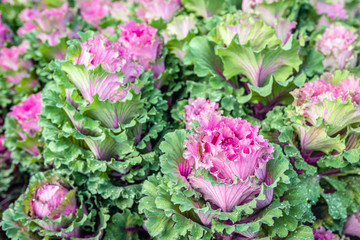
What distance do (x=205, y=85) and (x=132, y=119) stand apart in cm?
49

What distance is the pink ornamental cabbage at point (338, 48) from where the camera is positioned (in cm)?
182

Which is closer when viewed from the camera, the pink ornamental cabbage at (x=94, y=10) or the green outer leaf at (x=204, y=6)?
the green outer leaf at (x=204, y=6)

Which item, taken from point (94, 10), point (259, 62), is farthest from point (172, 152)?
point (94, 10)

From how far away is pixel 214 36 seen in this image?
1754mm

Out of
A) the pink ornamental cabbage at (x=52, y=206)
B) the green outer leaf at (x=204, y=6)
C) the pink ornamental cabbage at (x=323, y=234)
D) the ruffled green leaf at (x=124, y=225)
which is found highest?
the green outer leaf at (x=204, y=6)

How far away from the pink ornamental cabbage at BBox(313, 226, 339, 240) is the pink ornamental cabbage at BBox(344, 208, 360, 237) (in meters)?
0.20

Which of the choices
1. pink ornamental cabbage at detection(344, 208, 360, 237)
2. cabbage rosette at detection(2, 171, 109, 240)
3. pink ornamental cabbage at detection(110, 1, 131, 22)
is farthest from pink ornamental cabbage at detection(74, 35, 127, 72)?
pink ornamental cabbage at detection(344, 208, 360, 237)

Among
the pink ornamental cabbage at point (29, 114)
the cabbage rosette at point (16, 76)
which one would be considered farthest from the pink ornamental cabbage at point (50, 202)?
the cabbage rosette at point (16, 76)

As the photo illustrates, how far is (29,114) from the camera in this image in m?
1.98

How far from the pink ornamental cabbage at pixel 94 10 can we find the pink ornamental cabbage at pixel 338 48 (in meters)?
1.63

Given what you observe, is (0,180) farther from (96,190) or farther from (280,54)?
(280,54)

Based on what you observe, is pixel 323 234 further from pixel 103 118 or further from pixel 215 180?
pixel 103 118

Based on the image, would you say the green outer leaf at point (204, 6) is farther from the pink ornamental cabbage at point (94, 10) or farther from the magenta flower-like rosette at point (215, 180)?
the magenta flower-like rosette at point (215, 180)

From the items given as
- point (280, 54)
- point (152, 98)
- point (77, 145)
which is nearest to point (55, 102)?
point (77, 145)
